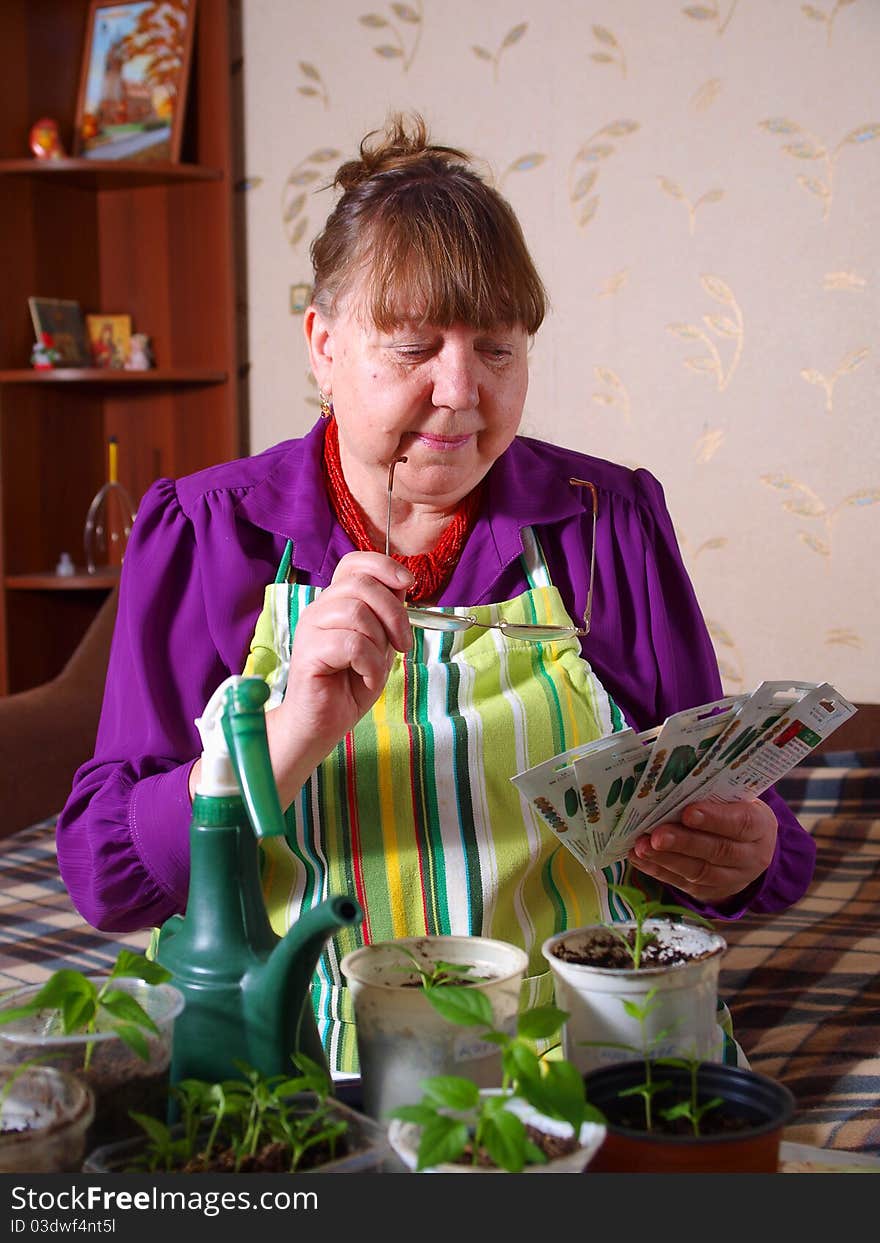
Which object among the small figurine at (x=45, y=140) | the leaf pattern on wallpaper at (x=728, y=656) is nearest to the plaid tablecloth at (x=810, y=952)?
the leaf pattern on wallpaper at (x=728, y=656)

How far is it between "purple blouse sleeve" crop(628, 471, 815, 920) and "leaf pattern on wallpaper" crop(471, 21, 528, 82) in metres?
1.68

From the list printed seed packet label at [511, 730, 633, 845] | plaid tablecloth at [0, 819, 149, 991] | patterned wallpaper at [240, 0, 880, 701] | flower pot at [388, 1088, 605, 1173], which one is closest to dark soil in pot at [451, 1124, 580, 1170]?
flower pot at [388, 1088, 605, 1173]

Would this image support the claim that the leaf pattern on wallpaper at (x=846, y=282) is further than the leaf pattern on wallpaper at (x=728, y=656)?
No

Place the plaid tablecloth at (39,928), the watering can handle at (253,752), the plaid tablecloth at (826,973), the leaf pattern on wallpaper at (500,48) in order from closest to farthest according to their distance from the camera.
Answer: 1. the watering can handle at (253,752)
2. the plaid tablecloth at (826,973)
3. the plaid tablecloth at (39,928)
4. the leaf pattern on wallpaper at (500,48)

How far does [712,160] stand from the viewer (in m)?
2.58

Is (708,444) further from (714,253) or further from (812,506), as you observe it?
(714,253)

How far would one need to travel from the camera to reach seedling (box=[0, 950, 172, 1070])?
0.62m

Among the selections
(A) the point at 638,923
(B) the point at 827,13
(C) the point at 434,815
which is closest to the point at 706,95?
(B) the point at 827,13

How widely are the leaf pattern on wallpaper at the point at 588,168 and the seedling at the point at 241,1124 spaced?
2.34m

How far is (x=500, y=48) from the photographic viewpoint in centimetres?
277

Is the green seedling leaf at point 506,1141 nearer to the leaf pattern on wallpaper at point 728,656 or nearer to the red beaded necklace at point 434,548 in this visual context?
the red beaded necklace at point 434,548

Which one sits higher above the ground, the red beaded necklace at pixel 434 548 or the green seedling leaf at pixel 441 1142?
the red beaded necklace at pixel 434 548

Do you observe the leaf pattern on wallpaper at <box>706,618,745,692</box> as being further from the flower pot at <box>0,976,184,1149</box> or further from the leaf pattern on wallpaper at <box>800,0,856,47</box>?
the flower pot at <box>0,976,184,1149</box>

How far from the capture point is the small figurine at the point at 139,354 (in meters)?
3.14
